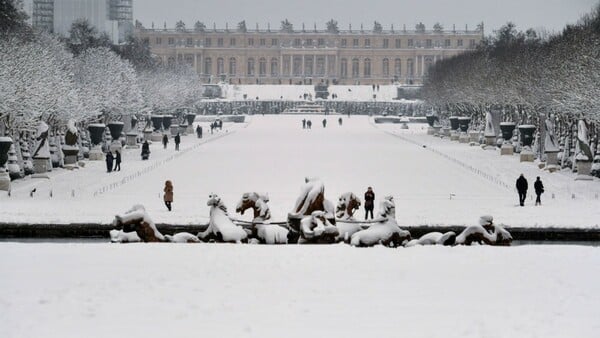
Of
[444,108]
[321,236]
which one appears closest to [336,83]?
[444,108]

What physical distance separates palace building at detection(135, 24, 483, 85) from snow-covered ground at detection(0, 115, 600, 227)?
10357 centimetres

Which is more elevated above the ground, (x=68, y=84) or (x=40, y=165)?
(x=68, y=84)

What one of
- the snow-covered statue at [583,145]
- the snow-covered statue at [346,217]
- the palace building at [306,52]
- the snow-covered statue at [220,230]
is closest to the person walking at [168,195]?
the snow-covered statue at [346,217]

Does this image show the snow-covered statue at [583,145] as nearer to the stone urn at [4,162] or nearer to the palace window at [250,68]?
the stone urn at [4,162]

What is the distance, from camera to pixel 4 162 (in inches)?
1475

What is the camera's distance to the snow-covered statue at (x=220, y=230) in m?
22.1

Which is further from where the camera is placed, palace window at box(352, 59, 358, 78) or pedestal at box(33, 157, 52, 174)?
palace window at box(352, 59, 358, 78)

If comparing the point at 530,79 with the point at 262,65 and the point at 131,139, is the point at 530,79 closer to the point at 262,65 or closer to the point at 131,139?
the point at 131,139

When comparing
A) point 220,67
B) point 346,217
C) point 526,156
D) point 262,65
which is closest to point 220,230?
point 346,217

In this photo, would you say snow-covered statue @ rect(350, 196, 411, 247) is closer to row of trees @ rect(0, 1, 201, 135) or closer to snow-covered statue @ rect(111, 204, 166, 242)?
snow-covered statue @ rect(111, 204, 166, 242)

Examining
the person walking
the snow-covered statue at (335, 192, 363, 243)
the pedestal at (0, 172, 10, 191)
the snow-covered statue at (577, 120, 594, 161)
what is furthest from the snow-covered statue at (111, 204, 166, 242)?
the snow-covered statue at (577, 120, 594, 161)

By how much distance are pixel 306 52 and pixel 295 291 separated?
6088 inches

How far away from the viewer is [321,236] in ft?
72.2

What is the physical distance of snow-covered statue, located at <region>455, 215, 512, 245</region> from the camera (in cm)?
2159
